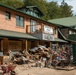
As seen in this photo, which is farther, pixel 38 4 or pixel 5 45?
pixel 38 4

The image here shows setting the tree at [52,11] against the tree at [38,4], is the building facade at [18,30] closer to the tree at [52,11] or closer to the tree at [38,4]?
the tree at [38,4]

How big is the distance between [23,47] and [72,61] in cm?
827

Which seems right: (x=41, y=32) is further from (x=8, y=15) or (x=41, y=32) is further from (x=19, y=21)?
(x=8, y=15)

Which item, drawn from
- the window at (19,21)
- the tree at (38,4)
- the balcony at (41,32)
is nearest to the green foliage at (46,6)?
the tree at (38,4)

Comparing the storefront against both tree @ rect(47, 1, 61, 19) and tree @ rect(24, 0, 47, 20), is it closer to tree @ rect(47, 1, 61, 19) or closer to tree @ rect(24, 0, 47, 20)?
tree @ rect(24, 0, 47, 20)

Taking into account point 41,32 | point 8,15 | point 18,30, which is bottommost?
point 41,32

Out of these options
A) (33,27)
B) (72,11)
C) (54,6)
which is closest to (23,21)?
(33,27)

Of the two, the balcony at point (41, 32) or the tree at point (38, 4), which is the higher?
the tree at point (38, 4)

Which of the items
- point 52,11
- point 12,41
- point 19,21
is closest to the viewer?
point 12,41

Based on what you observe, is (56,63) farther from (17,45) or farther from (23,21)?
(23,21)

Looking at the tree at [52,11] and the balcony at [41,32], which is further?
the tree at [52,11]

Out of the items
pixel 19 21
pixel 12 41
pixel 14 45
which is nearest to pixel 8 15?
pixel 19 21

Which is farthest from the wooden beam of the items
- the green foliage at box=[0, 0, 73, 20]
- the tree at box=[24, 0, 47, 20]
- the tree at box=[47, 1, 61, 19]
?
the tree at box=[47, 1, 61, 19]

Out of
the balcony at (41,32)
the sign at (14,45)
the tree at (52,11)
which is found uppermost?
Answer: the tree at (52,11)
